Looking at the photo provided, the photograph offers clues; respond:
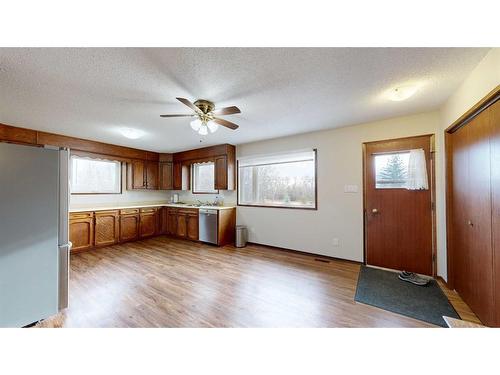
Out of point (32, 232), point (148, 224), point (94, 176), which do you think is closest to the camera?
point (32, 232)

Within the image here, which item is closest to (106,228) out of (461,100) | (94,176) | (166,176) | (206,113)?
(94,176)

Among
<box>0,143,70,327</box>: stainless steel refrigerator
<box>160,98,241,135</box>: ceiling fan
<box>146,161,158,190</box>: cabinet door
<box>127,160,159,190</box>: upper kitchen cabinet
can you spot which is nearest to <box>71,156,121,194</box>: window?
<box>127,160,159,190</box>: upper kitchen cabinet

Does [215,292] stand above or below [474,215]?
below

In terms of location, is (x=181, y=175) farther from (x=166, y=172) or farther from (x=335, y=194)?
(x=335, y=194)

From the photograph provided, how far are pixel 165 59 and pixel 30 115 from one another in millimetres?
2583

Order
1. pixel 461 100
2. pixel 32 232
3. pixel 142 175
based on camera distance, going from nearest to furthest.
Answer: pixel 32 232 < pixel 461 100 < pixel 142 175

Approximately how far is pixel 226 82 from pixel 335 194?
2.50 metres

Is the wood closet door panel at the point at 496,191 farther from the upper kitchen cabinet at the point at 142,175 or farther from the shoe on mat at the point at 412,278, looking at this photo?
the upper kitchen cabinet at the point at 142,175

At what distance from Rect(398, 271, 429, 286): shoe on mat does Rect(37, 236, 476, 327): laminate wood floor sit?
0.55 m

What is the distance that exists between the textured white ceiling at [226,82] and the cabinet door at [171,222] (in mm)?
2588

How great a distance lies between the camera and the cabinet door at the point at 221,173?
436 cm

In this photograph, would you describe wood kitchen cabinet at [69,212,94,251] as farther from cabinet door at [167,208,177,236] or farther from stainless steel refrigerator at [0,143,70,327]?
stainless steel refrigerator at [0,143,70,327]

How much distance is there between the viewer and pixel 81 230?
147 inches

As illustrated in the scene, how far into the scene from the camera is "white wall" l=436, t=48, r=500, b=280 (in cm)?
144
